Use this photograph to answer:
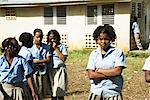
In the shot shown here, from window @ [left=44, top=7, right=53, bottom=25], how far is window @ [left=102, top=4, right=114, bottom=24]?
2874mm

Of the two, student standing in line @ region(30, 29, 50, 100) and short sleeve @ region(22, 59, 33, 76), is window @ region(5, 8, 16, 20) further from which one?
short sleeve @ region(22, 59, 33, 76)

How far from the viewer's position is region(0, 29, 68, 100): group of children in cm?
572

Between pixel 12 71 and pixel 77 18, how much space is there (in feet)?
49.1

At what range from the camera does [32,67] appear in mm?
6602

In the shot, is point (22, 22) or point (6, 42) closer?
point (6, 42)

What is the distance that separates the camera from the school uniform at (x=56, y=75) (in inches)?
307

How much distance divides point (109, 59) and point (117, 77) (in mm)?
266

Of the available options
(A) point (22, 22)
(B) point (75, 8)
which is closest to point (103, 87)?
(B) point (75, 8)

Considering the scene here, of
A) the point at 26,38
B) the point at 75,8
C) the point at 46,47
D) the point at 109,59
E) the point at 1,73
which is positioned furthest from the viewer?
the point at 75,8

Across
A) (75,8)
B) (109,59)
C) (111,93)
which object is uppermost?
(75,8)

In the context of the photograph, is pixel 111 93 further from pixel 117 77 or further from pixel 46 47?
pixel 46 47

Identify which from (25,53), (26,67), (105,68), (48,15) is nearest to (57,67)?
(25,53)

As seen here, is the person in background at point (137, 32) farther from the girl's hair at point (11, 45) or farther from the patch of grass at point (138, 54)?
the girl's hair at point (11, 45)

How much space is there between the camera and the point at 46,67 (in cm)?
768
